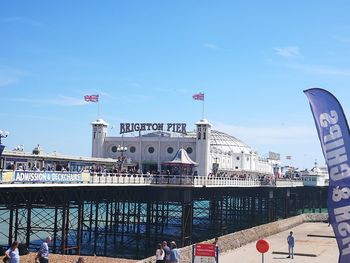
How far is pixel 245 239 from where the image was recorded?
4106cm

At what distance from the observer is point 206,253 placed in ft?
71.1

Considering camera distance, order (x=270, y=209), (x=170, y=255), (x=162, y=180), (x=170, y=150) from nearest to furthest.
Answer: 1. (x=170, y=255)
2. (x=162, y=180)
3. (x=170, y=150)
4. (x=270, y=209)

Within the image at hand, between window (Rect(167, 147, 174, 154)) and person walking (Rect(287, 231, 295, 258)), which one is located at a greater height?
window (Rect(167, 147, 174, 154))

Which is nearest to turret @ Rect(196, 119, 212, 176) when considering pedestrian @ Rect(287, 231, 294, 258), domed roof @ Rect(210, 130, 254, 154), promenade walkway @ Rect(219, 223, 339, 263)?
promenade walkway @ Rect(219, 223, 339, 263)

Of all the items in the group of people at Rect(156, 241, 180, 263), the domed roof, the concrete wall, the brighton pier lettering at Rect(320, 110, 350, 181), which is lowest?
the concrete wall

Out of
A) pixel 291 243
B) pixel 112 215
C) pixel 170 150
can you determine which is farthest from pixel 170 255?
pixel 170 150

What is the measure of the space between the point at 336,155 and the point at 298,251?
25.4 metres

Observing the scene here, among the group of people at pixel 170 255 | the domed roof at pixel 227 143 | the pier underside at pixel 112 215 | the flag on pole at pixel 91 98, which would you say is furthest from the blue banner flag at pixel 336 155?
the domed roof at pixel 227 143

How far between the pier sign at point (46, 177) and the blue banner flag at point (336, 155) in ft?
52.6

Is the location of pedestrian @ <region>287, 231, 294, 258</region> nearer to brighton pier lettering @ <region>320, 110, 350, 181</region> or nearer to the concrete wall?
the concrete wall

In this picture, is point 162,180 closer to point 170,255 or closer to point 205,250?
point 170,255

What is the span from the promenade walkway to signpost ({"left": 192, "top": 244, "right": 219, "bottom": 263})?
1069 centimetres

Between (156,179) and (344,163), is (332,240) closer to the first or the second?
(156,179)

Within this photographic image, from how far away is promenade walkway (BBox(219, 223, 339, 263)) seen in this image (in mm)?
33906
